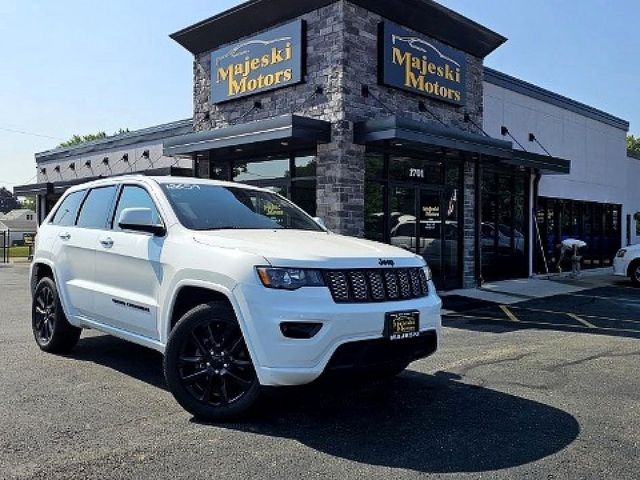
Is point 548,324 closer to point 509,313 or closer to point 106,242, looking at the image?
point 509,313

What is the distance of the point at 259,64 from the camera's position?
13000 mm

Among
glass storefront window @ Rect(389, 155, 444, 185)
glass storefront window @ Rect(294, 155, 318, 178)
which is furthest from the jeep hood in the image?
Answer: glass storefront window @ Rect(389, 155, 444, 185)

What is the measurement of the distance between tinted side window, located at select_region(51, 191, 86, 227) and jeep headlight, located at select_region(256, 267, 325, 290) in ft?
10.9

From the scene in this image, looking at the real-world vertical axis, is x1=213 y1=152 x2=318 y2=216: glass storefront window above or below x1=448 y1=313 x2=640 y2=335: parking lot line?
above

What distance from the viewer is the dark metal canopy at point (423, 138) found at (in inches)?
421

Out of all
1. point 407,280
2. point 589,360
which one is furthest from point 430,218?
point 407,280

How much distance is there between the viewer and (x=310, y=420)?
4.43 metres

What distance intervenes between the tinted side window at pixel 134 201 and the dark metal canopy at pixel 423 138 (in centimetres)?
589

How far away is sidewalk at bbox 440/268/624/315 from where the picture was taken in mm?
12094

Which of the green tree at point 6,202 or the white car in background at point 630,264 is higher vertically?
the green tree at point 6,202

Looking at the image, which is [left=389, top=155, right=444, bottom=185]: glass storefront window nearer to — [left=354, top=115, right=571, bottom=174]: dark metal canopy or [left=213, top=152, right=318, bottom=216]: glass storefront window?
[left=354, top=115, right=571, bottom=174]: dark metal canopy

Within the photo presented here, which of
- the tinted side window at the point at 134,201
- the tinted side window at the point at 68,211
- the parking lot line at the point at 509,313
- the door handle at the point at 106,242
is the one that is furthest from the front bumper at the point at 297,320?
the parking lot line at the point at 509,313

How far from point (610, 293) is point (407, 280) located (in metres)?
11.5

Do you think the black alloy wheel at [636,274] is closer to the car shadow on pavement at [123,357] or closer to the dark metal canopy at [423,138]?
the dark metal canopy at [423,138]
